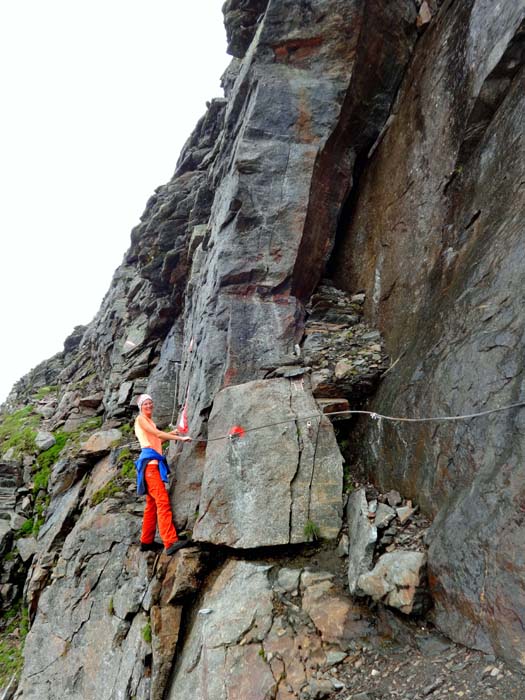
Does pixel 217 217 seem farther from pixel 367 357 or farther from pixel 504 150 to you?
pixel 504 150

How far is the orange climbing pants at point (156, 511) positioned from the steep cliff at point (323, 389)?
329mm

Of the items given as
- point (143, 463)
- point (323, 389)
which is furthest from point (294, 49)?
point (143, 463)

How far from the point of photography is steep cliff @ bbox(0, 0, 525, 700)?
5105 millimetres

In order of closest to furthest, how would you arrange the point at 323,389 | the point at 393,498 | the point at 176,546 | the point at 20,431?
the point at 393,498 < the point at 176,546 < the point at 323,389 < the point at 20,431

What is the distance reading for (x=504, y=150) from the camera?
6.56 m

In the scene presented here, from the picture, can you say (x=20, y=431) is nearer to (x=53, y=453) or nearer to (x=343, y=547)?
(x=53, y=453)

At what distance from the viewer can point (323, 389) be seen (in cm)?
786

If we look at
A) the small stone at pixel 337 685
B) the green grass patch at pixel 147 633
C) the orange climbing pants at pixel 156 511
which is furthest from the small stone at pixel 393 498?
the green grass patch at pixel 147 633

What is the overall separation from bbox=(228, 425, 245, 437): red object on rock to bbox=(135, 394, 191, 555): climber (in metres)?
0.95

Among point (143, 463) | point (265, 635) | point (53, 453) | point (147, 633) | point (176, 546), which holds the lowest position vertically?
point (147, 633)

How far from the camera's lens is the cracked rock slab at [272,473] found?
6.57 m

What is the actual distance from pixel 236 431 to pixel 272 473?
3.32ft

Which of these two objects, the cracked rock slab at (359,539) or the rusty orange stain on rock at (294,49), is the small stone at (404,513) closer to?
the cracked rock slab at (359,539)

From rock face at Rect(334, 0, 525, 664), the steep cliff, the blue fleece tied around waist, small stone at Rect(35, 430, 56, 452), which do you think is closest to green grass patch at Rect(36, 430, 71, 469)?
small stone at Rect(35, 430, 56, 452)
